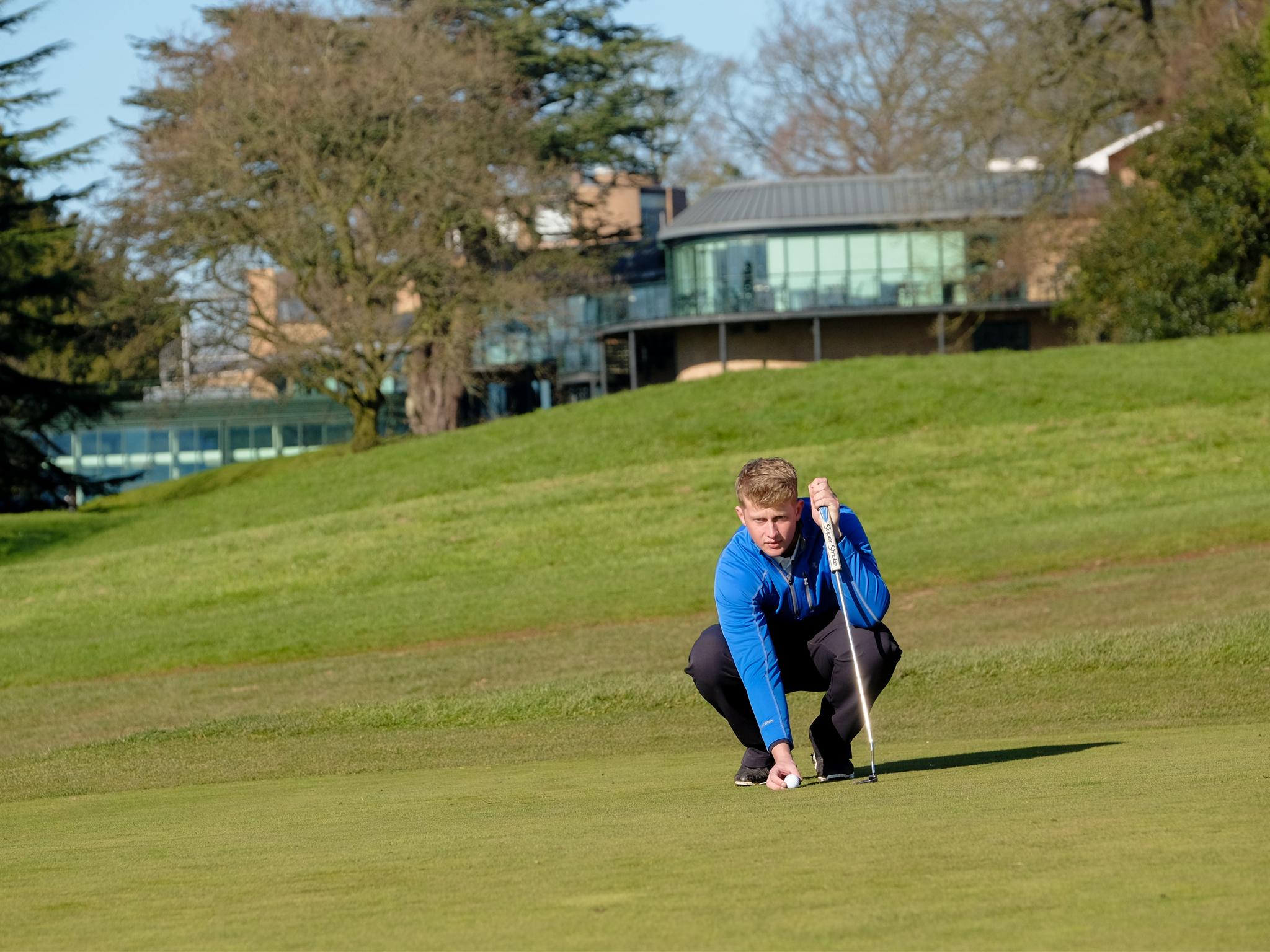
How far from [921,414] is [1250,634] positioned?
24130 mm

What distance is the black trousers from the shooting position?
6.93 meters

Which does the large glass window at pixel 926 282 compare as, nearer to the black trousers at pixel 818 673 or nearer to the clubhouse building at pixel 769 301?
the clubhouse building at pixel 769 301

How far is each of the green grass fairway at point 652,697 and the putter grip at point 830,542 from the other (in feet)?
2.94

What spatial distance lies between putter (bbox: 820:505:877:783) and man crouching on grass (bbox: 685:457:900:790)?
0.02 metres

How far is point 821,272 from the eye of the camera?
194ft

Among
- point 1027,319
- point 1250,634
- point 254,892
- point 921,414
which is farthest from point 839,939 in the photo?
point 1027,319

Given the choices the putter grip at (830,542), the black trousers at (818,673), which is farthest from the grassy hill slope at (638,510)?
the putter grip at (830,542)

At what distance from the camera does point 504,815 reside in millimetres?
6543

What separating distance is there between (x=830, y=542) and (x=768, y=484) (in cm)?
44

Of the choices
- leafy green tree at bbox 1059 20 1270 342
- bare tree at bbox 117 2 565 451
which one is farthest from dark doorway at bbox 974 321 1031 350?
bare tree at bbox 117 2 565 451

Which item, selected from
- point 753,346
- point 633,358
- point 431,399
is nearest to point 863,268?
point 753,346

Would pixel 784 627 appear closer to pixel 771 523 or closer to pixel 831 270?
pixel 771 523

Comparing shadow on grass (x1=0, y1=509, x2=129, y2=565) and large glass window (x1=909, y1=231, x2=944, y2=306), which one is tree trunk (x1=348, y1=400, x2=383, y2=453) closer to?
shadow on grass (x1=0, y1=509, x2=129, y2=565)

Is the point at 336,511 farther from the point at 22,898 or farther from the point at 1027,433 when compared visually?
the point at 22,898
